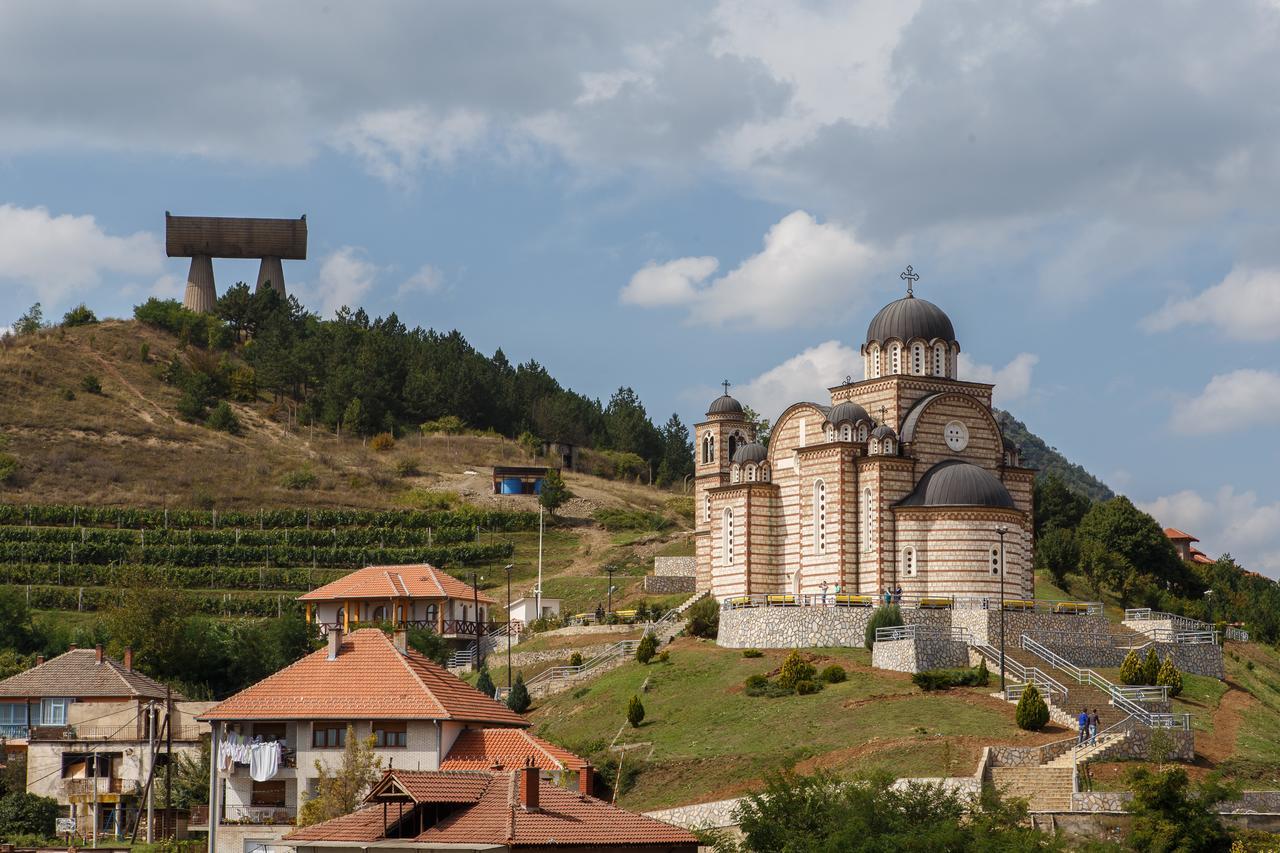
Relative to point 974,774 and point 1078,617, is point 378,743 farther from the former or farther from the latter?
point 1078,617

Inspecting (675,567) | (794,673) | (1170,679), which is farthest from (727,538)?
(1170,679)

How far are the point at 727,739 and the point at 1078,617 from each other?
15.0 metres

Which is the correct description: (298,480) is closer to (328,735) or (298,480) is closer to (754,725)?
(754,725)

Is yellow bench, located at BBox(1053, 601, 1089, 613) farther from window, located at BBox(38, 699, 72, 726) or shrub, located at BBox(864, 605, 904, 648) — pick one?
window, located at BBox(38, 699, 72, 726)

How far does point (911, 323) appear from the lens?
71.2 metres

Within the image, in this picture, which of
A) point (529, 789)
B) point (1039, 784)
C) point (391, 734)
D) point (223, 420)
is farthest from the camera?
point (223, 420)

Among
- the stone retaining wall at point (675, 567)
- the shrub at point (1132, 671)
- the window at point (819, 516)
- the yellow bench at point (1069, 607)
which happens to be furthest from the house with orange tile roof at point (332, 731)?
the stone retaining wall at point (675, 567)

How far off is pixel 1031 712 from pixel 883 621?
10445 millimetres

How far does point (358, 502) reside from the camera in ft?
341

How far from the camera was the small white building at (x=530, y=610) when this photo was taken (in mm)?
78781

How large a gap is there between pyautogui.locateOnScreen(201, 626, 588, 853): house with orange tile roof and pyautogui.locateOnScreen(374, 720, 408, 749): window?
0.08 feet

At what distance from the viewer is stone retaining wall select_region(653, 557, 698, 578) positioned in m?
85.2

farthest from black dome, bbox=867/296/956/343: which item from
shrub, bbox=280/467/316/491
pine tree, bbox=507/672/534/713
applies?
shrub, bbox=280/467/316/491

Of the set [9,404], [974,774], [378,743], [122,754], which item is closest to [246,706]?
[378,743]
